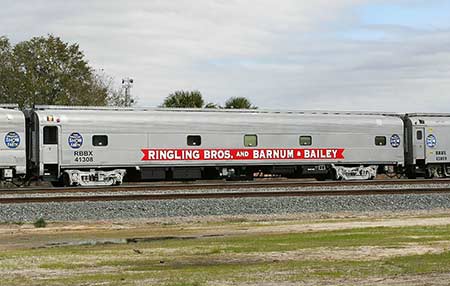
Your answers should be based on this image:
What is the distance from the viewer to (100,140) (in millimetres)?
29609

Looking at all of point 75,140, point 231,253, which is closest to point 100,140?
point 75,140

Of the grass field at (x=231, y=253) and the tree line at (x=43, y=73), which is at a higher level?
the tree line at (x=43, y=73)

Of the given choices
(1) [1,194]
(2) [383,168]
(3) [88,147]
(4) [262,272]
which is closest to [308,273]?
(4) [262,272]

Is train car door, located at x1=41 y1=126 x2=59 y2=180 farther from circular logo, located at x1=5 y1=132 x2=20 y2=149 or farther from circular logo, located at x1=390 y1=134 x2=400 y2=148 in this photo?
circular logo, located at x1=390 y1=134 x2=400 y2=148

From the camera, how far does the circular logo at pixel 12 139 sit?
2828cm

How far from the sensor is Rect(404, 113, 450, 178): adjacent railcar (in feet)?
114

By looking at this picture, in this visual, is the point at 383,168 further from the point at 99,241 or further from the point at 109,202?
the point at 99,241

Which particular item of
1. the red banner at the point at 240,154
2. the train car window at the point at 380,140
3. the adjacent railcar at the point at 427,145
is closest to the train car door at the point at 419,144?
the adjacent railcar at the point at 427,145

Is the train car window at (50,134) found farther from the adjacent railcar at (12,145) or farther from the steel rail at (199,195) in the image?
the steel rail at (199,195)

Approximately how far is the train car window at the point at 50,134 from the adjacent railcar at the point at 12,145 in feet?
2.72

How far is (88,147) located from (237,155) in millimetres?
6145

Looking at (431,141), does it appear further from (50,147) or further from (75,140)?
(50,147)

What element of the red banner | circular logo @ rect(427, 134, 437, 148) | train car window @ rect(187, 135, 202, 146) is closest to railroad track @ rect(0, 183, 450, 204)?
the red banner

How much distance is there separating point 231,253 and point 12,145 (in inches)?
747
